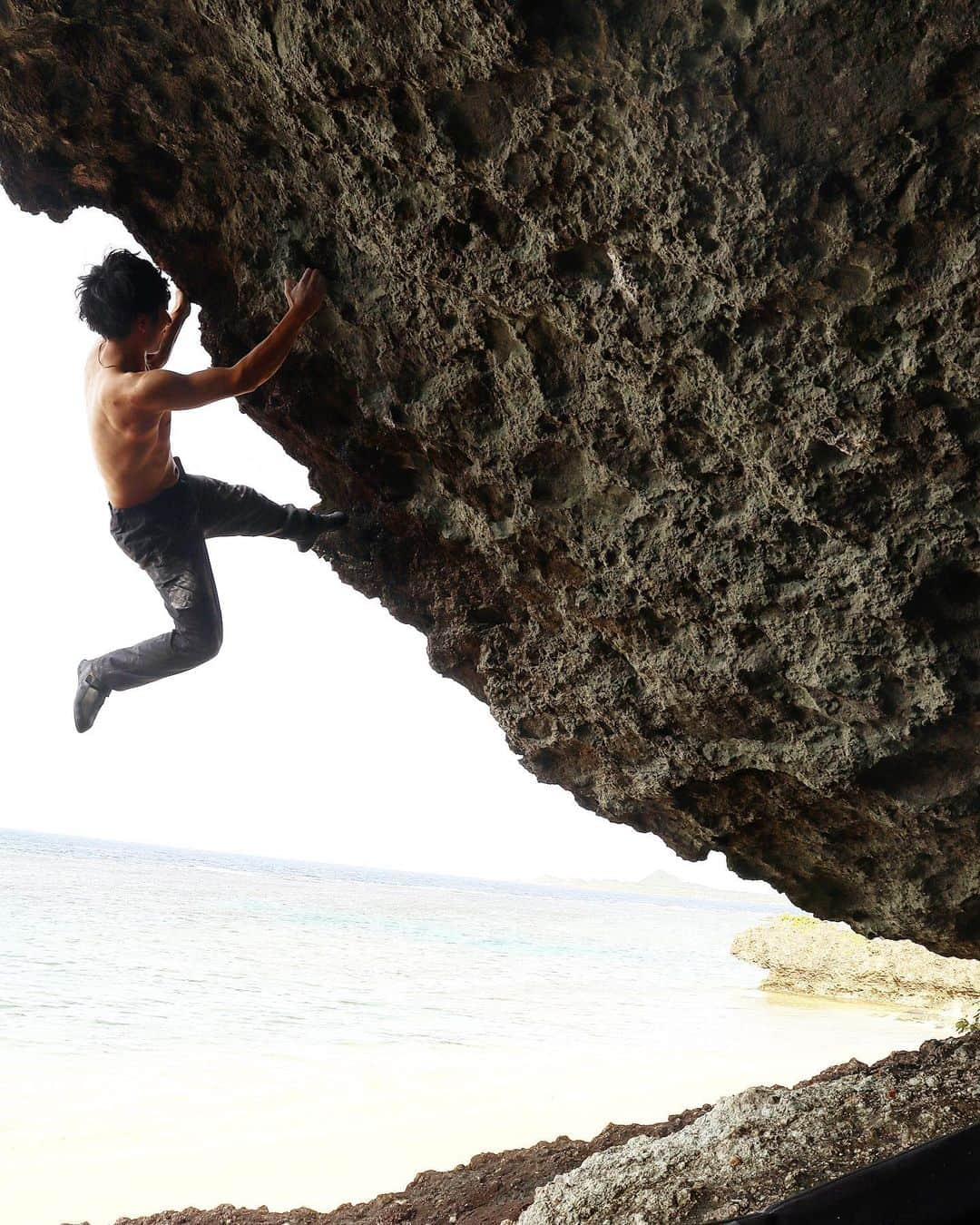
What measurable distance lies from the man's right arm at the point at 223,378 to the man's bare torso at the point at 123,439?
3.0 inches

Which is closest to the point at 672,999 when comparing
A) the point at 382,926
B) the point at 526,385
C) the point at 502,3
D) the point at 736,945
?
the point at 736,945

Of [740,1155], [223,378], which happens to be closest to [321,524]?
[223,378]

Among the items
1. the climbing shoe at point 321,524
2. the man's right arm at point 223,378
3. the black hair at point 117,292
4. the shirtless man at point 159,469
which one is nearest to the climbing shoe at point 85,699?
the shirtless man at point 159,469

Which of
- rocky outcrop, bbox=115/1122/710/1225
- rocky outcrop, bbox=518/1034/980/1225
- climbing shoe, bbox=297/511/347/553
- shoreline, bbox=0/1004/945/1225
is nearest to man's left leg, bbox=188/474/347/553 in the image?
climbing shoe, bbox=297/511/347/553

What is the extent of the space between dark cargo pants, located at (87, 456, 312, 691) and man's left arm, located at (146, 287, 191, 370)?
1.25ft

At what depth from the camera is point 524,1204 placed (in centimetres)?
360

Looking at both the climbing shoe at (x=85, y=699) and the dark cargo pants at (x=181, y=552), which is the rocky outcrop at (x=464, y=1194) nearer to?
the climbing shoe at (x=85, y=699)

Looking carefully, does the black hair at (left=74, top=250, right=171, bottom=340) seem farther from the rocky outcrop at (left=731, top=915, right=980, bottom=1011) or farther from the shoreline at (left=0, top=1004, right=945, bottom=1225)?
the rocky outcrop at (left=731, top=915, right=980, bottom=1011)

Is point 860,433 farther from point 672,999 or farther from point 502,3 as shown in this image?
point 672,999

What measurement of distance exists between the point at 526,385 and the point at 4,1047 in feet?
34.3

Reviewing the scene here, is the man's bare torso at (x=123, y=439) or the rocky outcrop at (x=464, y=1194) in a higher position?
the man's bare torso at (x=123, y=439)

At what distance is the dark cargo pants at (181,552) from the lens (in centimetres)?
342

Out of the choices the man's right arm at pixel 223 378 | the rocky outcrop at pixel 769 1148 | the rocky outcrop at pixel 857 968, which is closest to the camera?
the man's right arm at pixel 223 378

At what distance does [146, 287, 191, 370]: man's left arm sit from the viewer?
348cm
